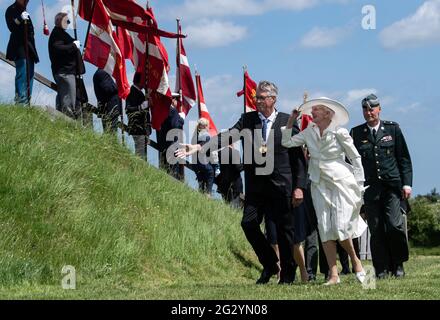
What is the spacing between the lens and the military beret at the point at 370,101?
521 inches

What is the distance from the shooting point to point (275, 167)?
11820 millimetres

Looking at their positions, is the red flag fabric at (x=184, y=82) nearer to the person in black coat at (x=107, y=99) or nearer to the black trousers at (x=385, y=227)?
the person in black coat at (x=107, y=99)

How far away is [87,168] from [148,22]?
5296 mm

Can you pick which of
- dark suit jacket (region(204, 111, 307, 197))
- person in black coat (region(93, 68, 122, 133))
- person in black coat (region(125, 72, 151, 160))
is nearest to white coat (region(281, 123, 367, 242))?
dark suit jacket (region(204, 111, 307, 197))

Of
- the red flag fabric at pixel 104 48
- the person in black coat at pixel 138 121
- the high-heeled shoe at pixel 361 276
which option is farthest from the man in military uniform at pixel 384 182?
the red flag fabric at pixel 104 48

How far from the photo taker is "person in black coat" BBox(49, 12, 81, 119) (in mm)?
16844

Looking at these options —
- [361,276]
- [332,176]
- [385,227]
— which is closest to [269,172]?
[332,176]

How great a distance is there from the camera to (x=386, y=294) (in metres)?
9.99

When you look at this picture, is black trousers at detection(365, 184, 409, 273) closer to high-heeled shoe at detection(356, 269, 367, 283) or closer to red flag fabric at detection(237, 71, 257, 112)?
high-heeled shoe at detection(356, 269, 367, 283)

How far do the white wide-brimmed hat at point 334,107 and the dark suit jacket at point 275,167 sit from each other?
0.44 metres

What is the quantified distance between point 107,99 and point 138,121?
892 millimetres
